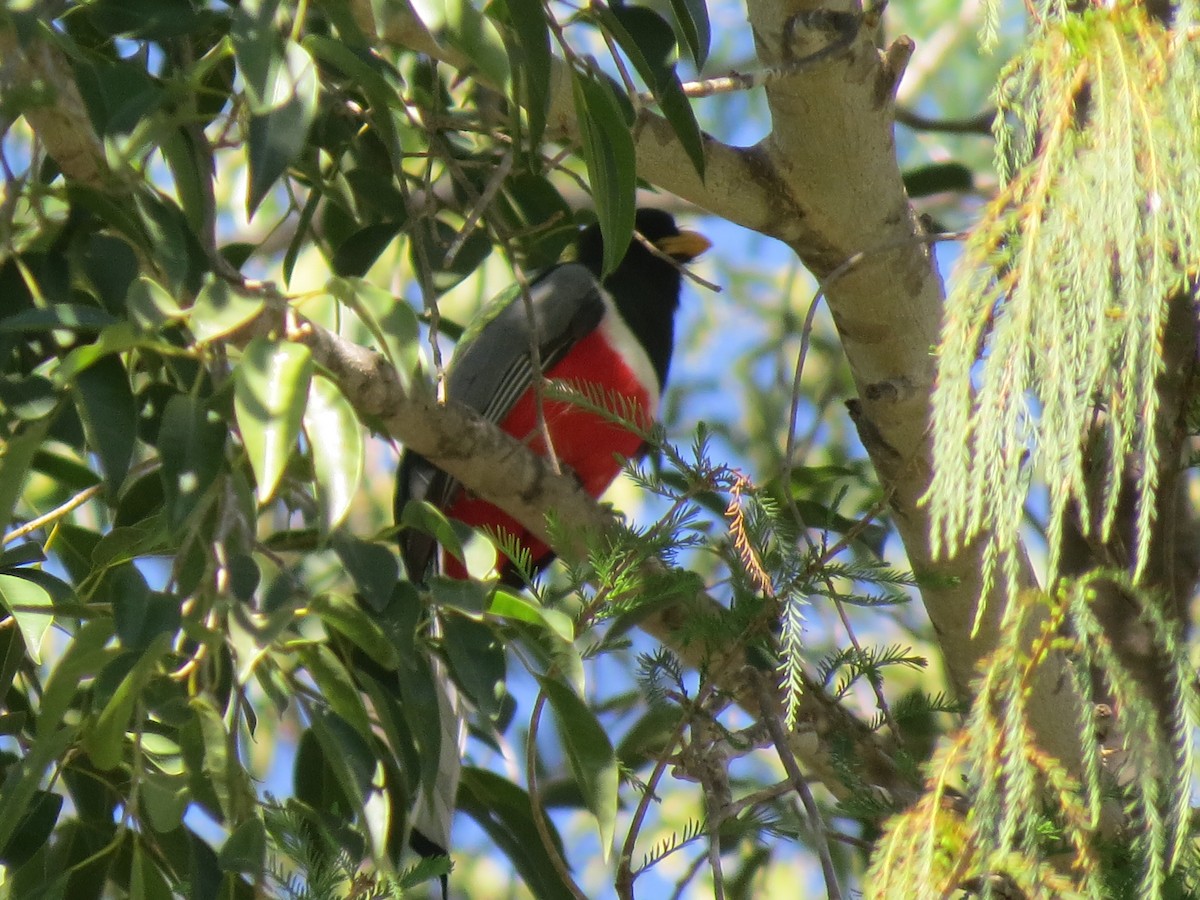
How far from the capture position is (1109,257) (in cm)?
124

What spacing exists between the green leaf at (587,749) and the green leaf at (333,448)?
44 centimetres

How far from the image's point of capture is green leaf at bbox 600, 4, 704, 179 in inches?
68.1

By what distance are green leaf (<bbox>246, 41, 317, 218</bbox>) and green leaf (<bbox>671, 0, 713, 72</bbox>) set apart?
50cm

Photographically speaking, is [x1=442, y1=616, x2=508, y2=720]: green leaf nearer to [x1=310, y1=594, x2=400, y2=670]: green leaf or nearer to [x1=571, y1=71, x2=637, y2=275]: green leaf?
[x1=310, y1=594, x2=400, y2=670]: green leaf

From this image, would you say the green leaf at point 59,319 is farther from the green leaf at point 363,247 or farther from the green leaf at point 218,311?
the green leaf at point 363,247

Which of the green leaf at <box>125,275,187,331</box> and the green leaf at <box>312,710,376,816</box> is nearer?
the green leaf at <box>125,275,187,331</box>

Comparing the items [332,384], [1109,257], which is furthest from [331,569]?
[1109,257]

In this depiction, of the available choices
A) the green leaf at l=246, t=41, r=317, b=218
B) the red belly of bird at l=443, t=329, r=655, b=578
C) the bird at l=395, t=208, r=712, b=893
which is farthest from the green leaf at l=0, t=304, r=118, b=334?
the red belly of bird at l=443, t=329, r=655, b=578

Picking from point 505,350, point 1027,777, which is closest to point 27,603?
point 1027,777

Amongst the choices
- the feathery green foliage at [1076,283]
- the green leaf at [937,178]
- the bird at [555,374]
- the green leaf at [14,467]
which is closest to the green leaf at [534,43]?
the feathery green foliage at [1076,283]

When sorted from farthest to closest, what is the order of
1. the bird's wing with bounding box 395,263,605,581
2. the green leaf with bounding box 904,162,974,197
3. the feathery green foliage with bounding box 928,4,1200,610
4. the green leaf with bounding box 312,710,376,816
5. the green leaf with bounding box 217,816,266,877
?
the bird's wing with bounding box 395,263,605,581 → the green leaf with bounding box 904,162,974,197 → the green leaf with bounding box 312,710,376,816 → the green leaf with bounding box 217,816,266,877 → the feathery green foliage with bounding box 928,4,1200,610

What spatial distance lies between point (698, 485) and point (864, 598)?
26 centimetres

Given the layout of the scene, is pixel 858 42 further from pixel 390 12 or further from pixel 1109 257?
pixel 1109 257

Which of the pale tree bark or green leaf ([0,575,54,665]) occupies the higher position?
the pale tree bark
